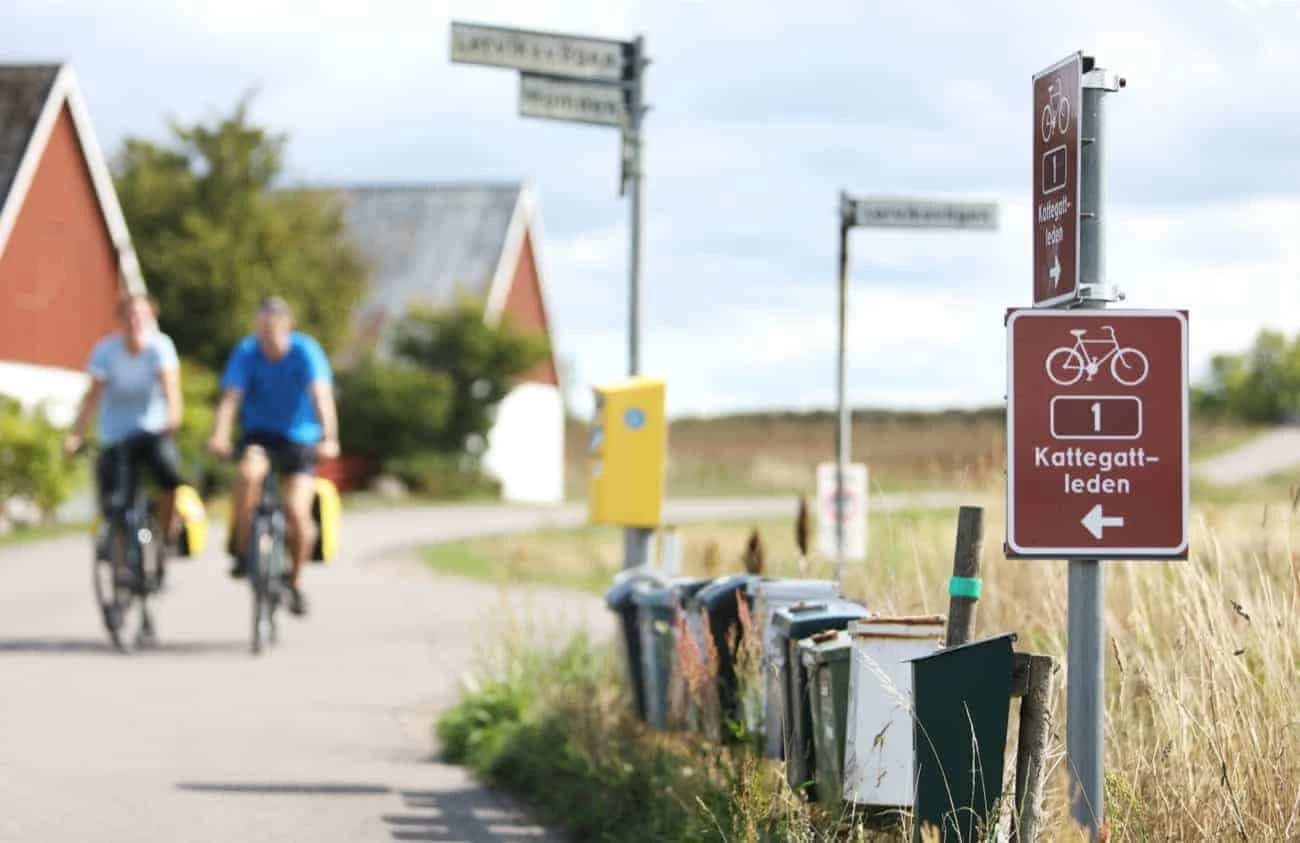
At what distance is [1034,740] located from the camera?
17.4ft

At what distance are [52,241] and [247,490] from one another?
20790 mm

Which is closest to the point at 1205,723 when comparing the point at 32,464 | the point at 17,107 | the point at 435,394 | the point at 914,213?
the point at 914,213

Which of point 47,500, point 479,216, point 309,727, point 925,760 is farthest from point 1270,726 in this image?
point 479,216

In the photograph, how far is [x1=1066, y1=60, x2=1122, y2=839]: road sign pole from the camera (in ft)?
17.7

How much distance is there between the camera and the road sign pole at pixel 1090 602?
17.7 feet

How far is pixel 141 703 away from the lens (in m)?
10.6

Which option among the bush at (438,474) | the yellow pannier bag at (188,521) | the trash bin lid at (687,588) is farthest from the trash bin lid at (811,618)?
the bush at (438,474)

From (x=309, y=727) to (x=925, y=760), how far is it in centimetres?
514

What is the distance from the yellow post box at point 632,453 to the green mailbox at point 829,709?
11.7 feet

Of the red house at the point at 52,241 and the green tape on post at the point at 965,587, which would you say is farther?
the red house at the point at 52,241

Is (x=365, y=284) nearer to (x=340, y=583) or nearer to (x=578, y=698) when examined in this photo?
(x=340, y=583)

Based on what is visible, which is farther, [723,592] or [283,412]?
[283,412]

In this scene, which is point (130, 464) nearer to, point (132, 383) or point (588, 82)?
point (132, 383)

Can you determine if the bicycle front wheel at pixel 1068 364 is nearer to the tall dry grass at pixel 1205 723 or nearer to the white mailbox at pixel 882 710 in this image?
the tall dry grass at pixel 1205 723
